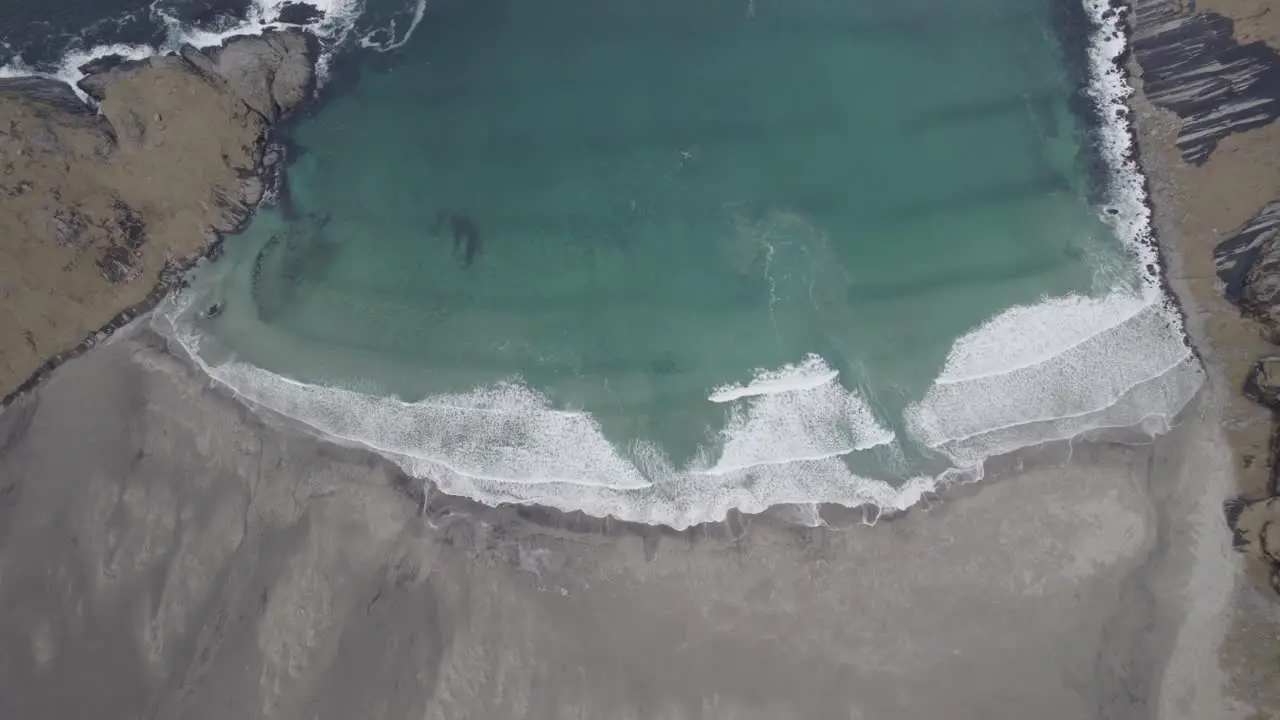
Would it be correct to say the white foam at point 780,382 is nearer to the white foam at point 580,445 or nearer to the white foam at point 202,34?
the white foam at point 580,445

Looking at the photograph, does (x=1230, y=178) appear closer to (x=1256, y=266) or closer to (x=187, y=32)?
(x=1256, y=266)

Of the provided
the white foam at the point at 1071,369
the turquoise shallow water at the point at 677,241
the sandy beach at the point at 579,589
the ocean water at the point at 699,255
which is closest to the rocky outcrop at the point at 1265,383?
the sandy beach at the point at 579,589

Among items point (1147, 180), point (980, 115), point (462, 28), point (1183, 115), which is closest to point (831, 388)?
point (980, 115)

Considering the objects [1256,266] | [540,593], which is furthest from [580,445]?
[1256,266]

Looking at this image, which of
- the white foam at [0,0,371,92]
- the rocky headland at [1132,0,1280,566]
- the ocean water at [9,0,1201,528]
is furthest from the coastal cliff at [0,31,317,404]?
the rocky headland at [1132,0,1280,566]

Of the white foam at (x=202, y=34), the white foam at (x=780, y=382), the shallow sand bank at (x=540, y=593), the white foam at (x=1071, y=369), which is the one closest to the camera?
the shallow sand bank at (x=540, y=593)

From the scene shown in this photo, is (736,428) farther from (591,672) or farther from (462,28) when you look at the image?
(462,28)
